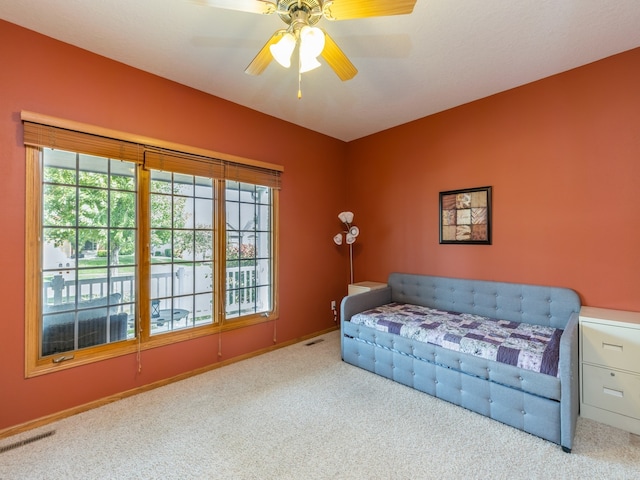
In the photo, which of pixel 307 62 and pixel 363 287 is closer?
pixel 307 62

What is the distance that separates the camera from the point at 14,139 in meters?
2.10

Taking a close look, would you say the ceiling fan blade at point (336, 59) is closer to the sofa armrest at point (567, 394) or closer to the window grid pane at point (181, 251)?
the window grid pane at point (181, 251)

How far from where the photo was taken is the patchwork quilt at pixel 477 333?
2123 millimetres

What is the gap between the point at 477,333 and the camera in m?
2.57

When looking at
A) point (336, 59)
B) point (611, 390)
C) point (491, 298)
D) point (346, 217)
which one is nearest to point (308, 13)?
point (336, 59)

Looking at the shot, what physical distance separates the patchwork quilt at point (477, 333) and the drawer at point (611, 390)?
313 millimetres

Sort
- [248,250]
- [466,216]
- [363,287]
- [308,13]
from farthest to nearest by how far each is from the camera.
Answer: [363,287] < [248,250] < [466,216] < [308,13]

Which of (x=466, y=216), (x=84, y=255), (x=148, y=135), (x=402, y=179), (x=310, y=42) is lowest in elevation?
(x=84, y=255)

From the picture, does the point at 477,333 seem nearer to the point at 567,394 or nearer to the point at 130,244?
the point at 567,394

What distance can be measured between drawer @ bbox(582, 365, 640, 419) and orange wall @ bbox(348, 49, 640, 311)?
25.8 inches

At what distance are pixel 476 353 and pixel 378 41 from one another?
101 inches

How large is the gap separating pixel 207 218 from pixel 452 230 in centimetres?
276

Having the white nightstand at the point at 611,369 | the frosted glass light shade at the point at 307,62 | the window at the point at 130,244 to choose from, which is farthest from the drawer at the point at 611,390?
the window at the point at 130,244

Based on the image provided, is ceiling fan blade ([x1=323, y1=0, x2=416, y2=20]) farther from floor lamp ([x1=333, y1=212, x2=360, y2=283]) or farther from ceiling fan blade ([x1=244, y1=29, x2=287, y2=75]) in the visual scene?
floor lamp ([x1=333, y1=212, x2=360, y2=283])
